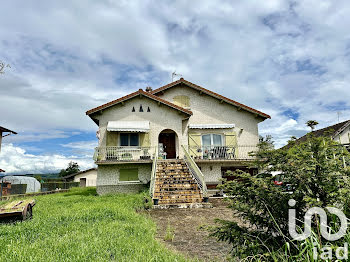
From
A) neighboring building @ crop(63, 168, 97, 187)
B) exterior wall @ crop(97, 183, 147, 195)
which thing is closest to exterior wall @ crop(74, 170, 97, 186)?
neighboring building @ crop(63, 168, 97, 187)

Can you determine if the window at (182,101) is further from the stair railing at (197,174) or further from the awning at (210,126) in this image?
the stair railing at (197,174)

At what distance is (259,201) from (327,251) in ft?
3.58

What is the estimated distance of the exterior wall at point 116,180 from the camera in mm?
17000

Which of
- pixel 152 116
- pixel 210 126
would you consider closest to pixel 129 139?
pixel 152 116

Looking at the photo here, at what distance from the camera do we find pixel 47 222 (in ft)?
22.6

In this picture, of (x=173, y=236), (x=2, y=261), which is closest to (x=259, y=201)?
(x=173, y=236)

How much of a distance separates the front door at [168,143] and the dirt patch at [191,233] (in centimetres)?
952

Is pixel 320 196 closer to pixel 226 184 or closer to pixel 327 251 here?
pixel 327 251

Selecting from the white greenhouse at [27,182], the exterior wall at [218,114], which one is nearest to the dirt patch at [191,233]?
the exterior wall at [218,114]

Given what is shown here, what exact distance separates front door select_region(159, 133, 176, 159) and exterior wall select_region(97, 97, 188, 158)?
4.66 ft

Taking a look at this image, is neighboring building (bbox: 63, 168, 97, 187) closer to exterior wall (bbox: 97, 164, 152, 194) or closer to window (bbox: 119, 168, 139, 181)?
exterior wall (bbox: 97, 164, 152, 194)

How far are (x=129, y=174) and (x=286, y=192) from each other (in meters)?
15.1

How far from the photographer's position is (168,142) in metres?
20.0

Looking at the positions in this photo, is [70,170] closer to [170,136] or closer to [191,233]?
[170,136]
